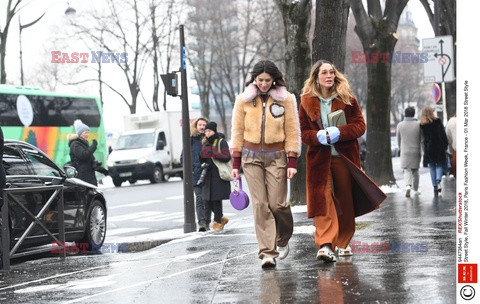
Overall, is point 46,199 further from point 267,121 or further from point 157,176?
point 157,176

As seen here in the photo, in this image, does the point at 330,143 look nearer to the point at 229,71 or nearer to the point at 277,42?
the point at 277,42

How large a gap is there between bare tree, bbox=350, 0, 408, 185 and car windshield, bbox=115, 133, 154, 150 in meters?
19.4

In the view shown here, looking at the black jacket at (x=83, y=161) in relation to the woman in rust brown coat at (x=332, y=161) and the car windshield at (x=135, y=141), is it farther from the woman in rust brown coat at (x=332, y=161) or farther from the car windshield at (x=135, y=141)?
the car windshield at (x=135, y=141)

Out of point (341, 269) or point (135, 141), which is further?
point (135, 141)

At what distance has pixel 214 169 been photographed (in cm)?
1459

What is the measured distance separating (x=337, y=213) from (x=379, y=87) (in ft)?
44.9

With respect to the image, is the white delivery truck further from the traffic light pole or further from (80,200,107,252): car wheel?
(80,200,107,252): car wheel

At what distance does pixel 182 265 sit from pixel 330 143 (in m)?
1.87

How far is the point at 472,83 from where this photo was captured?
14.5 ft

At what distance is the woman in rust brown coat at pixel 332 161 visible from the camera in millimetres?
8633

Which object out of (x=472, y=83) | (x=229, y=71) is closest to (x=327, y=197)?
(x=472, y=83)

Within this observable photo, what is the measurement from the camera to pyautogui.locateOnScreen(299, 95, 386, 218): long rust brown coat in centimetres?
863

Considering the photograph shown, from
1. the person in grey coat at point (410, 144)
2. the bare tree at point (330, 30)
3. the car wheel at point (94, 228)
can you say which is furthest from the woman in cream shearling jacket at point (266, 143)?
the person in grey coat at point (410, 144)

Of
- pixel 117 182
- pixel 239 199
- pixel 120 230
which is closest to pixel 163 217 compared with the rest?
pixel 120 230
